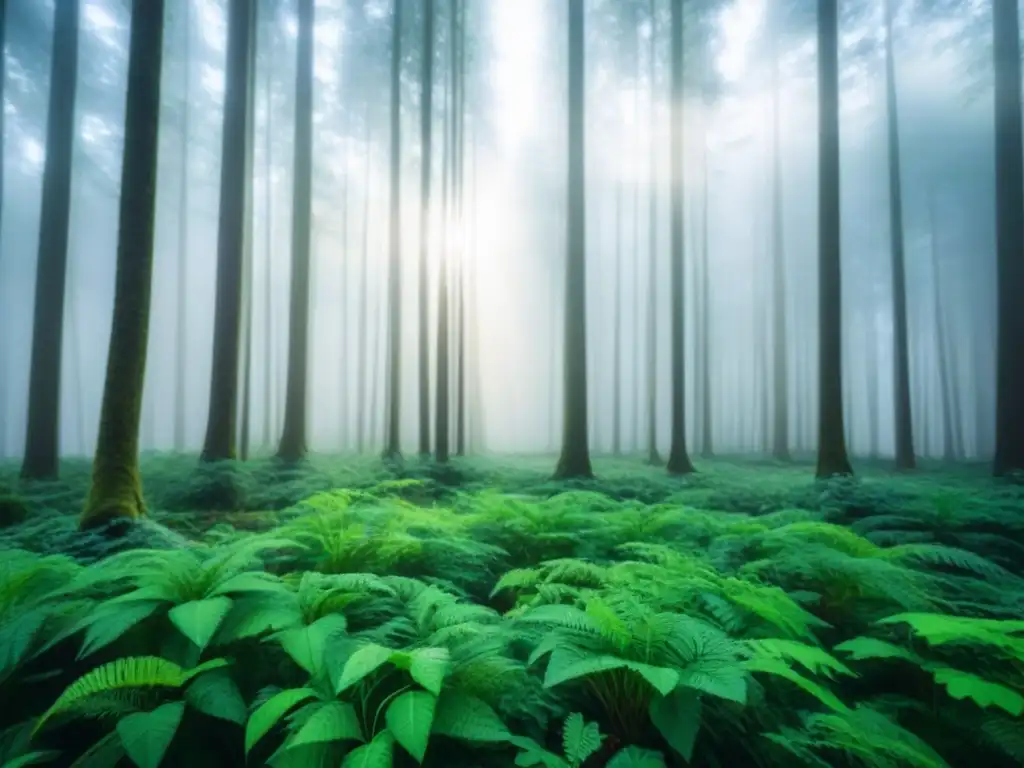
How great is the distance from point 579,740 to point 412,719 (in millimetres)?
705

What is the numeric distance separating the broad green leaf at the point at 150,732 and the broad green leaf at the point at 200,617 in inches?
11.4

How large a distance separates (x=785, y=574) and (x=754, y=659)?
209 centimetres

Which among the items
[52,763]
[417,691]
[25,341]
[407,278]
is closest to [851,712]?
[417,691]

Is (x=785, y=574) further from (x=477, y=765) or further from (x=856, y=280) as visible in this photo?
(x=856, y=280)

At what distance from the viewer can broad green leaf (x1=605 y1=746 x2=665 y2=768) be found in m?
2.10

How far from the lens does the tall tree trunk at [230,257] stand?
1067 cm

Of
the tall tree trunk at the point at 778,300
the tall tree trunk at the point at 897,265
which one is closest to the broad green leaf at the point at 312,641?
the tall tree trunk at the point at 897,265

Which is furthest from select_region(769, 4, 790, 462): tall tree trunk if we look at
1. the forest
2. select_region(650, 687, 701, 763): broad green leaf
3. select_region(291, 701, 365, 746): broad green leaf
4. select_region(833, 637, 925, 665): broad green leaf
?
select_region(291, 701, 365, 746): broad green leaf

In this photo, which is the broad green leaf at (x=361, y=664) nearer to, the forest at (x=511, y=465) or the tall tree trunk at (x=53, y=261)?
the forest at (x=511, y=465)

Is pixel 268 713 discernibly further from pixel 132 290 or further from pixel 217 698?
pixel 132 290

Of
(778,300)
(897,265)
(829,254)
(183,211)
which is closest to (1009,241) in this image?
(829,254)

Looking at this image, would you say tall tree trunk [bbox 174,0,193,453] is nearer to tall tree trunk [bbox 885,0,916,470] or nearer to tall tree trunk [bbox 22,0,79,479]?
tall tree trunk [bbox 22,0,79,479]

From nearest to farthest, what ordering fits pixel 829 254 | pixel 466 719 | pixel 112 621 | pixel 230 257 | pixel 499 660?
pixel 466 719 → pixel 499 660 → pixel 112 621 → pixel 829 254 → pixel 230 257

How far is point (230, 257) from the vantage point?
449 inches
